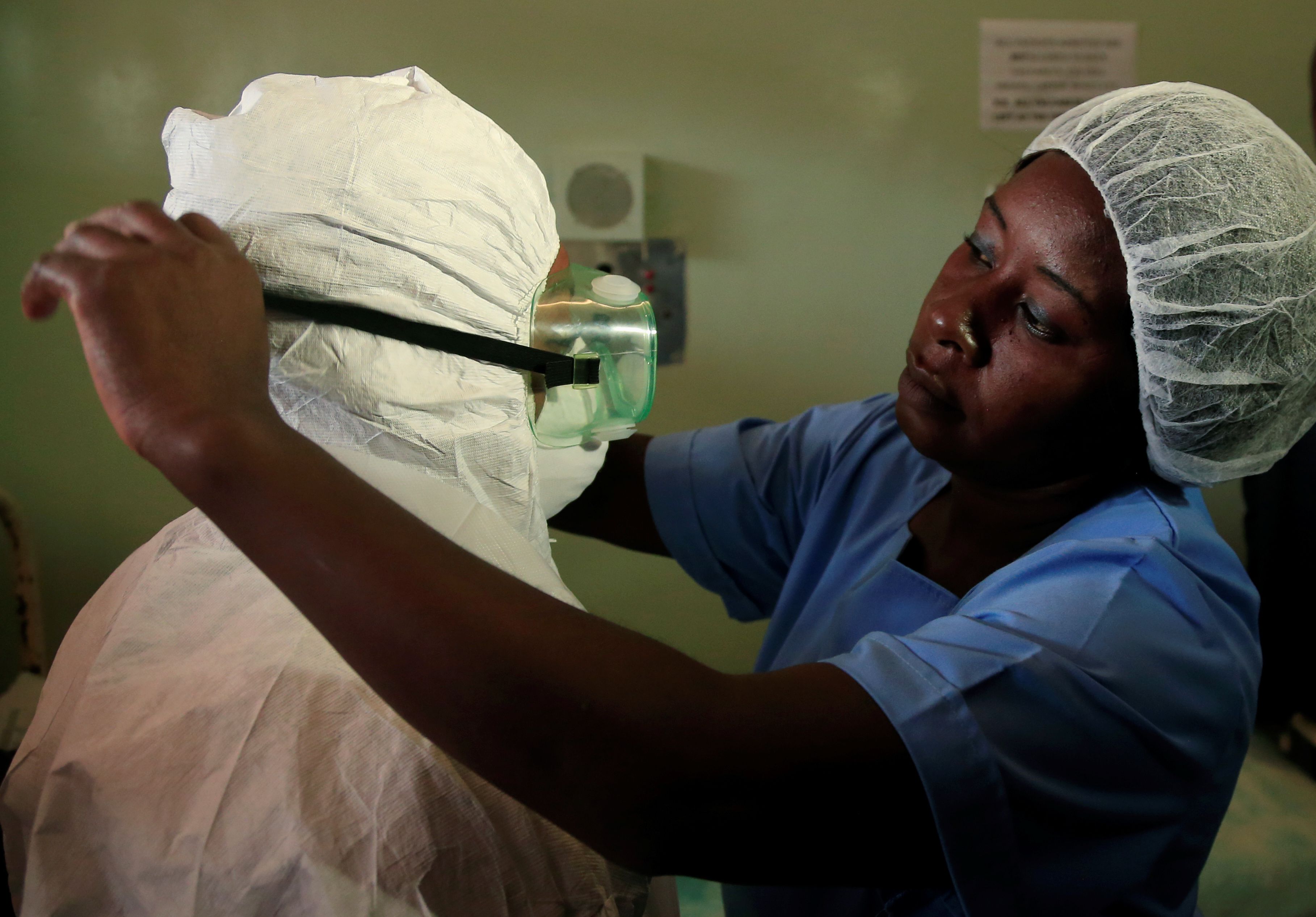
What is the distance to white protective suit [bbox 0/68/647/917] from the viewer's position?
1.72 ft

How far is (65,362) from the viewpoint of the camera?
3.85 feet

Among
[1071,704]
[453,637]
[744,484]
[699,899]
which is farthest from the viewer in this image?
[699,899]

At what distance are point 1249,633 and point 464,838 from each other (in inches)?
23.1

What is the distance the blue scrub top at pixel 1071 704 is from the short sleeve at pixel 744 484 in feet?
0.52

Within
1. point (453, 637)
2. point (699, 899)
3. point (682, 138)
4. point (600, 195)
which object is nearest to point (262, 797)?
point (453, 637)

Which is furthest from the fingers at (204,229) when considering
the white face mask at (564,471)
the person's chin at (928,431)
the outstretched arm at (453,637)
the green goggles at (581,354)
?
the person's chin at (928,431)

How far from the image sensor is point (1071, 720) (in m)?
0.54

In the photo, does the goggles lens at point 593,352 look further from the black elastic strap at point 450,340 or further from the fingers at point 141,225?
the fingers at point 141,225

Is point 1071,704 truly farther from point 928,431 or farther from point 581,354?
point 581,354

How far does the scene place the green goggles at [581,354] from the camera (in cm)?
62

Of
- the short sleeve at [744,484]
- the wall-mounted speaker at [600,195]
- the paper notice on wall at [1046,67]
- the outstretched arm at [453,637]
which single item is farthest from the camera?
the paper notice on wall at [1046,67]

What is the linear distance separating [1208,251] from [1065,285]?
0.10 meters

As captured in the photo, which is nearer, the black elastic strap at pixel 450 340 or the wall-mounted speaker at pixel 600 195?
the black elastic strap at pixel 450 340

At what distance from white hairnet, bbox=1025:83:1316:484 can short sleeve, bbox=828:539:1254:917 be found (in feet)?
0.55
